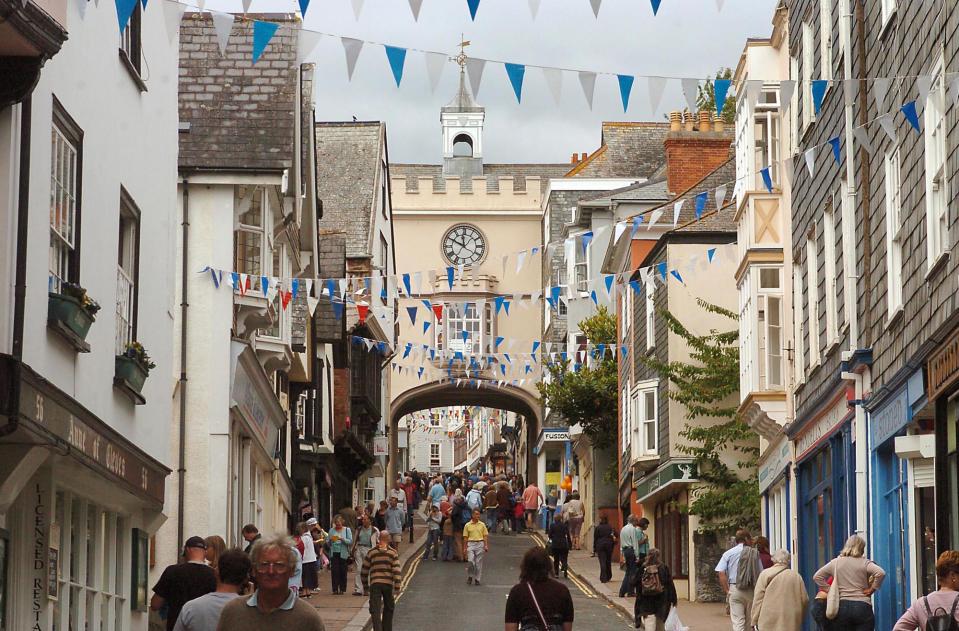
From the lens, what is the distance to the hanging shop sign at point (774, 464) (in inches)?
977

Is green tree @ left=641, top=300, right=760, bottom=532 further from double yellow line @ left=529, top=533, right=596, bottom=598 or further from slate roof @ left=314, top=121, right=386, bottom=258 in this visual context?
slate roof @ left=314, top=121, right=386, bottom=258

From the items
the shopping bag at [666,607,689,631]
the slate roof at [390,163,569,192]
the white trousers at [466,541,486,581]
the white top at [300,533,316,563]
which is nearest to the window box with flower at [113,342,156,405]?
the shopping bag at [666,607,689,631]

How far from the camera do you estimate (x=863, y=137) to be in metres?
16.6

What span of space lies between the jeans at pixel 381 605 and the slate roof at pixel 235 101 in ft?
21.9

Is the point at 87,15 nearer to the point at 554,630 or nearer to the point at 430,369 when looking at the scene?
the point at 554,630

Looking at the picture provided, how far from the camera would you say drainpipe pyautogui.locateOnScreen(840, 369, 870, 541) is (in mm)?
18125

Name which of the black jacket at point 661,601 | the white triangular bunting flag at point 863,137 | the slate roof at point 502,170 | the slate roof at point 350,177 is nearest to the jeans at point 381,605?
the black jacket at point 661,601

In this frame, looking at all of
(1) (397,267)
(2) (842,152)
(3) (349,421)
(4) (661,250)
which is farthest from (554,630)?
(1) (397,267)

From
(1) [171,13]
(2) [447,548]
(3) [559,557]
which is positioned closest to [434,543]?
(2) [447,548]

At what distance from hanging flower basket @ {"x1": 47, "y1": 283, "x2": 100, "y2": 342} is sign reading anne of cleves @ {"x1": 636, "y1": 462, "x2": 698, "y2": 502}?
18070 millimetres

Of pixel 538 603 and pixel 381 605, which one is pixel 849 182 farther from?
pixel 538 603

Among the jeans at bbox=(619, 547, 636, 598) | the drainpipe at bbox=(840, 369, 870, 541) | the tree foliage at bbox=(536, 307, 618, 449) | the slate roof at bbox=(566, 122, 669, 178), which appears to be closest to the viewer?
the drainpipe at bbox=(840, 369, 870, 541)

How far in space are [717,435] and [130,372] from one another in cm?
1506

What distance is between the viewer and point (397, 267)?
64438mm
